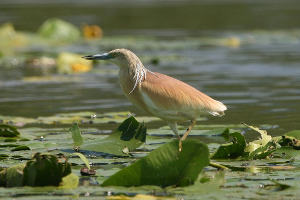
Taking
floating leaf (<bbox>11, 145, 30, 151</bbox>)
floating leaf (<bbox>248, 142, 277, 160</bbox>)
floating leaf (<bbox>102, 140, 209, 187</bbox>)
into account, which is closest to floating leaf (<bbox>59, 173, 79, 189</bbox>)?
floating leaf (<bbox>102, 140, 209, 187</bbox>)

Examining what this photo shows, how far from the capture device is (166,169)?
5.46m

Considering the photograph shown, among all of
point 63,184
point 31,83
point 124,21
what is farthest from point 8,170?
point 124,21

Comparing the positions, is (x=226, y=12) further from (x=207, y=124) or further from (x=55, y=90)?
(x=207, y=124)

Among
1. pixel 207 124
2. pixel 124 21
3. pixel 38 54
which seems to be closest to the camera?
pixel 207 124

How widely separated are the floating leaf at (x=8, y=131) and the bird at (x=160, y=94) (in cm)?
175

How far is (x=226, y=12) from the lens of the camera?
2472cm

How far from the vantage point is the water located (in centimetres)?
1052

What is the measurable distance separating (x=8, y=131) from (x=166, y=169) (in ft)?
8.76

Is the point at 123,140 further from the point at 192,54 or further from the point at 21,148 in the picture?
the point at 192,54

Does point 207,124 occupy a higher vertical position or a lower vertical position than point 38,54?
lower

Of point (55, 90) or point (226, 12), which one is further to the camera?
point (226, 12)

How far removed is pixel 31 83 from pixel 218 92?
3502 millimetres

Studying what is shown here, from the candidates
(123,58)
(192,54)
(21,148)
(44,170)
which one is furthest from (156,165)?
(192,54)

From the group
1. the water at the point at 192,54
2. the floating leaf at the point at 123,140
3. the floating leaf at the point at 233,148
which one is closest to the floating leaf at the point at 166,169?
the floating leaf at the point at 233,148
